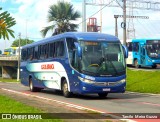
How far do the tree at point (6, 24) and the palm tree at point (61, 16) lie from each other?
33421 millimetres

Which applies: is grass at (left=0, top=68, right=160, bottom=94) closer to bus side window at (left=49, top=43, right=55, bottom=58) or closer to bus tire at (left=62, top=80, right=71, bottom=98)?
bus tire at (left=62, top=80, right=71, bottom=98)

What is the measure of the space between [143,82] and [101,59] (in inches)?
372

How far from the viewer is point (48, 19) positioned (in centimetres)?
4147

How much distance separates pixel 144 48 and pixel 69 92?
2002 centimetres

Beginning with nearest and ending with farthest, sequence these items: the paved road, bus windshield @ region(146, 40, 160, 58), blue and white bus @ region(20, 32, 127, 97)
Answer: the paved road < blue and white bus @ region(20, 32, 127, 97) < bus windshield @ region(146, 40, 160, 58)

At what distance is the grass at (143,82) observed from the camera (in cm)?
2422

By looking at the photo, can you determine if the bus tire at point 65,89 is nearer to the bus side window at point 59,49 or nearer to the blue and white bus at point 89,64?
the blue and white bus at point 89,64

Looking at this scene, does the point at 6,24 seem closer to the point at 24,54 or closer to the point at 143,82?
the point at 143,82

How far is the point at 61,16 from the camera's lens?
41688 millimetres

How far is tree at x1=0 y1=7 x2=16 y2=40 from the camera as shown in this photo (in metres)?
7.93

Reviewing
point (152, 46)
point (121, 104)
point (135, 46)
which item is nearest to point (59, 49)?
point (121, 104)

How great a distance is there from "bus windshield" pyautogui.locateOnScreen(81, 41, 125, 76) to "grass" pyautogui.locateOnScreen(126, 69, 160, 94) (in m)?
5.48

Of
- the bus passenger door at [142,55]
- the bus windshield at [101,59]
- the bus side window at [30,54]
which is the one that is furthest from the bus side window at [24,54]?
the bus passenger door at [142,55]

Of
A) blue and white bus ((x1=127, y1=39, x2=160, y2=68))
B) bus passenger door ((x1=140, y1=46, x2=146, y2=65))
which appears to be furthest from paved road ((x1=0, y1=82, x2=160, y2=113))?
bus passenger door ((x1=140, y1=46, x2=146, y2=65))
